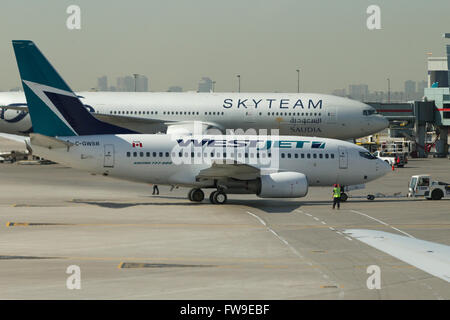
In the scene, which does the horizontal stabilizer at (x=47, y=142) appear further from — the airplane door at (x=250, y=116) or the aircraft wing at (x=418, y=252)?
the airplane door at (x=250, y=116)

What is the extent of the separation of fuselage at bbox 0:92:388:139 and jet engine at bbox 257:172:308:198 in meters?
24.0

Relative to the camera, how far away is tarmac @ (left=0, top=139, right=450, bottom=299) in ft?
69.4

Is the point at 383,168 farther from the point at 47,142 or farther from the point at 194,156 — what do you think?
the point at 47,142

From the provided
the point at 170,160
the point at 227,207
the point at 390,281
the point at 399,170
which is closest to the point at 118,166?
the point at 170,160

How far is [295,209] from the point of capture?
4172cm

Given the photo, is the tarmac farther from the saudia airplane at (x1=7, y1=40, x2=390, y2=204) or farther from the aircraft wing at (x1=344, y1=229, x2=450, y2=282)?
the saudia airplane at (x1=7, y1=40, x2=390, y2=204)

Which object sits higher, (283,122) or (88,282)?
(283,122)

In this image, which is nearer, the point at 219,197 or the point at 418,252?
the point at 418,252

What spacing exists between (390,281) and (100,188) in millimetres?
33710

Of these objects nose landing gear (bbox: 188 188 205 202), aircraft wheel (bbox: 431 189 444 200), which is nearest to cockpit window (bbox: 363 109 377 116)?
aircraft wheel (bbox: 431 189 444 200)

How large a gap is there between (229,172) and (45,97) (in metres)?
12.2

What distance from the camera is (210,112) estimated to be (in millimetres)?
66000

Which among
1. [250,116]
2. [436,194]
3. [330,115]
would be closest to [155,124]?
[250,116]
